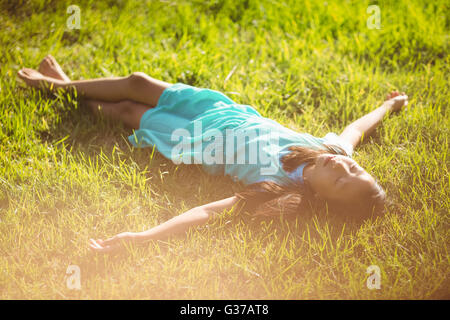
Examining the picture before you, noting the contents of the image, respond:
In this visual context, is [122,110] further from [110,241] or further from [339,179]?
[339,179]

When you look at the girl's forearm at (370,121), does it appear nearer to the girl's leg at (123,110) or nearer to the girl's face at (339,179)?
the girl's face at (339,179)

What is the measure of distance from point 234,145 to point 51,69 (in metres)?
1.84

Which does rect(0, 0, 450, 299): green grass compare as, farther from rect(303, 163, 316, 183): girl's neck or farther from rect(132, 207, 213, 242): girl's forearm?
rect(303, 163, 316, 183): girl's neck

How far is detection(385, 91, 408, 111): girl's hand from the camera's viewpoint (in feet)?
10.8

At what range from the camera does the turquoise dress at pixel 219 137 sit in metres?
2.54

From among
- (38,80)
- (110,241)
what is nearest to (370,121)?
(110,241)

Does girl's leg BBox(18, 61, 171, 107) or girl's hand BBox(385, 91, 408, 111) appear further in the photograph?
girl's hand BBox(385, 91, 408, 111)

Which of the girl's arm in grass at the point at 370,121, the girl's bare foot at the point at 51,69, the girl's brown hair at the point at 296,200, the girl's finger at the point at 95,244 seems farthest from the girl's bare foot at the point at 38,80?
the girl's arm in grass at the point at 370,121

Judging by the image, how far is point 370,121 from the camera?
311 centimetres

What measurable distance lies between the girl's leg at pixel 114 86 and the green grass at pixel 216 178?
0.13 metres

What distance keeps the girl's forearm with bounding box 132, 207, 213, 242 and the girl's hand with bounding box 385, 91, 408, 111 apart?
6.23 feet

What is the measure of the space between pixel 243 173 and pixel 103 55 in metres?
2.05

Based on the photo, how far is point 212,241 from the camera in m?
2.32

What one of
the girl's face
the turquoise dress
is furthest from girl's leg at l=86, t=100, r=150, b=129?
the girl's face
